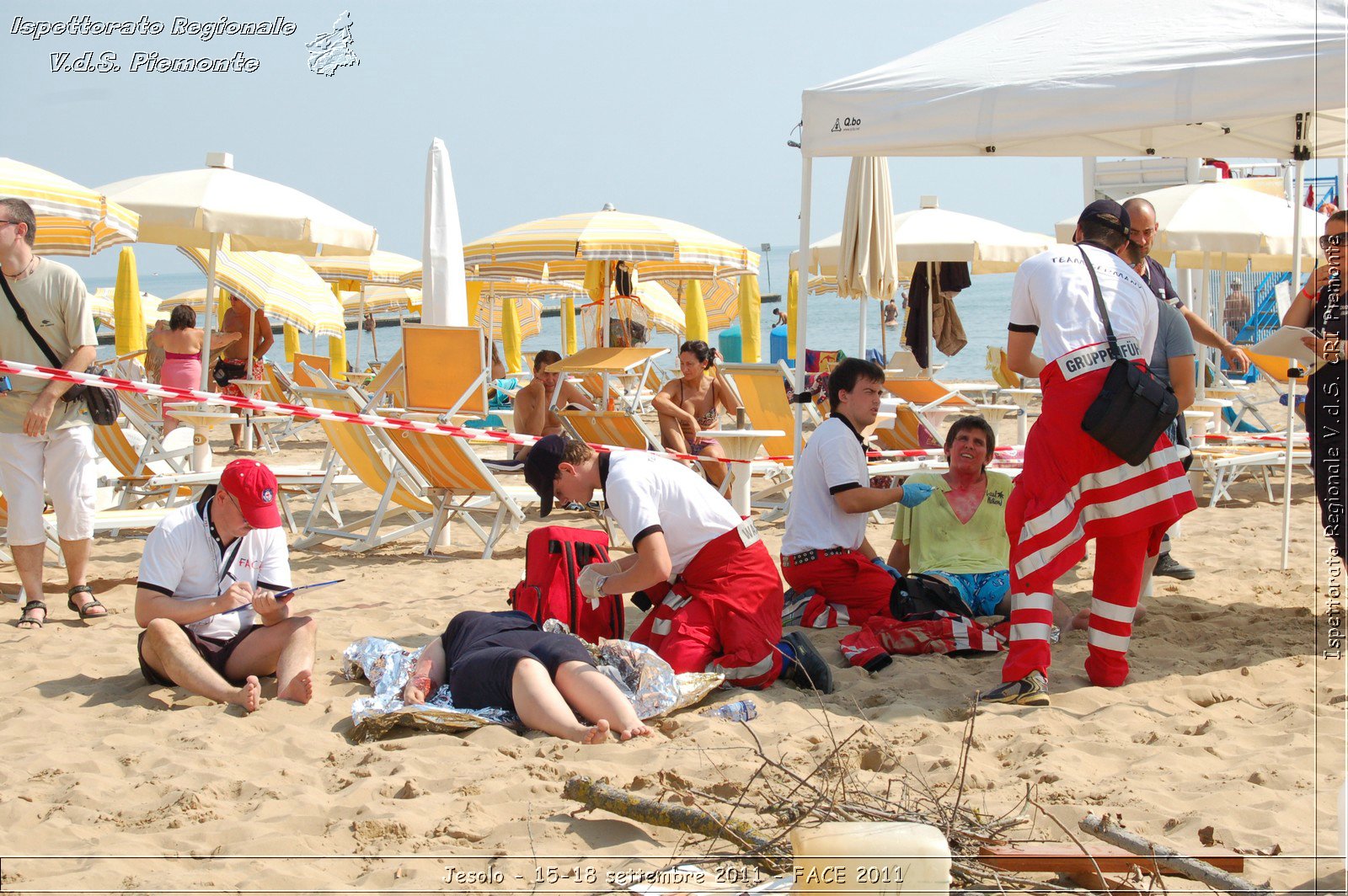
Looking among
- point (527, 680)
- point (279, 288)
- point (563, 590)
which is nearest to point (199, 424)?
point (563, 590)

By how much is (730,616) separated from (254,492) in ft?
5.23

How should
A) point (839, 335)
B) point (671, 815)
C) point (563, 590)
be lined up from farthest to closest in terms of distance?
point (839, 335)
point (563, 590)
point (671, 815)

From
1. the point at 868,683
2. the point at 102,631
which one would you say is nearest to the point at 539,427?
the point at 102,631

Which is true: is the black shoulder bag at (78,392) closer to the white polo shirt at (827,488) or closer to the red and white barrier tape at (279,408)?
the red and white barrier tape at (279,408)

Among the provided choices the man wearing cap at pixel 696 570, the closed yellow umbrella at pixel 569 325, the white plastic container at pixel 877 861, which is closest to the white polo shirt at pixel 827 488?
the man wearing cap at pixel 696 570

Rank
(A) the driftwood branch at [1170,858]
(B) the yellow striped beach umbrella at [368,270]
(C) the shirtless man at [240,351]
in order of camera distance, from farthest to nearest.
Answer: (B) the yellow striped beach umbrella at [368,270], (C) the shirtless man at [240,351], (A) the driftwood branch at [1170,858]

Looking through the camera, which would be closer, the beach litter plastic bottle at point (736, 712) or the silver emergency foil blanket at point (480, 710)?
the silver emergency foil blanket at point (480, 710)

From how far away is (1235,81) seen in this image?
4.15 m

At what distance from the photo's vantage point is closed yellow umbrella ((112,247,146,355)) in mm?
14844

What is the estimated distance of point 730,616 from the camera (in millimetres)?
4070

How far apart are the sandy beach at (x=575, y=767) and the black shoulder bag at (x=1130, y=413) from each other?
31.9 inches

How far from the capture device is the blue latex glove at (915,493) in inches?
192

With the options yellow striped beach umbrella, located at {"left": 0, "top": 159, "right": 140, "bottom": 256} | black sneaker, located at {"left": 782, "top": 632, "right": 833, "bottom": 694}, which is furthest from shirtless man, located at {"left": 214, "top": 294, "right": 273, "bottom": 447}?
black sneaker, located at {"left": 782, "top": 632, "right": 833, "bottom": 694}

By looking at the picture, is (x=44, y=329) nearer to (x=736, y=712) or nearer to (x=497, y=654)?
(x=497, y=654)
